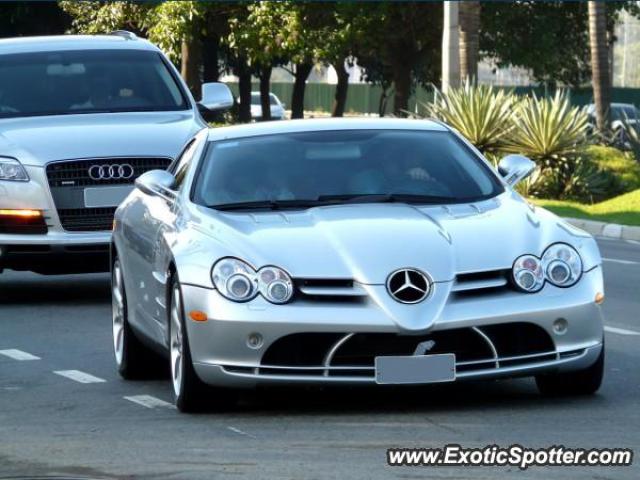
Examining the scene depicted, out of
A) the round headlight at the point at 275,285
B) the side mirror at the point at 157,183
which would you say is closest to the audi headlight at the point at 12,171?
the side mirror at the point at 157,183

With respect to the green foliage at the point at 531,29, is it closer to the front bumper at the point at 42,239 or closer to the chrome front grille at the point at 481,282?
the front bumper at the point at 42,239

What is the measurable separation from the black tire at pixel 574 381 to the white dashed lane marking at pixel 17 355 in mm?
3774

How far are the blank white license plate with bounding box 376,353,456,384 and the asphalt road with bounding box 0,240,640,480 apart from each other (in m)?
0.18

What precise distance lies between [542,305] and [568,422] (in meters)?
0.56

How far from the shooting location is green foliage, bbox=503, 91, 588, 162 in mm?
28797

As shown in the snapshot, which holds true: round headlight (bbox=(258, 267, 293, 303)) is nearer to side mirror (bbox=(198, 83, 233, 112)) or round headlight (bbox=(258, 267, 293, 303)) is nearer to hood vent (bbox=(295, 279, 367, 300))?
hood vent (bbox=(295, 279, 367, 300))

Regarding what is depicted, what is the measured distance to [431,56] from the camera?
52750mm

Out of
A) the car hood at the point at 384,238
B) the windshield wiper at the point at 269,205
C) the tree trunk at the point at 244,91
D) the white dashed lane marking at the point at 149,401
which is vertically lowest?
the tree trunk at the point at 244,91

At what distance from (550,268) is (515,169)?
1706 mm

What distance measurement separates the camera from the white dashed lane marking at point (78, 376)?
414 inches

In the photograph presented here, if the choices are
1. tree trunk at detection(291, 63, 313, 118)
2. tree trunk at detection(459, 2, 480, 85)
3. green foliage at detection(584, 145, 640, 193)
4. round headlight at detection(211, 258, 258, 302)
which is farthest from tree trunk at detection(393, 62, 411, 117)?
round headlight at detection(211, 258, 258, 302)

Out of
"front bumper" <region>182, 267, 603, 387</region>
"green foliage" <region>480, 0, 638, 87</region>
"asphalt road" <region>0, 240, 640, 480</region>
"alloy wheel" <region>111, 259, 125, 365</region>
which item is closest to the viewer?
"asphalt road" <region>0, 240, 640, 480</region>

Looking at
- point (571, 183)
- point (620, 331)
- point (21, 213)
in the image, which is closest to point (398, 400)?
point (620, 331)

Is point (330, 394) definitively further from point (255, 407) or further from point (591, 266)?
point (591, 266)
